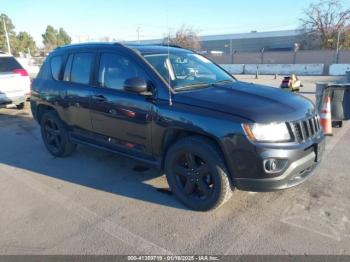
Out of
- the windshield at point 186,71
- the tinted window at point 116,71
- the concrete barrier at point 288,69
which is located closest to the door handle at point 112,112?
the tinted window at point 116,71

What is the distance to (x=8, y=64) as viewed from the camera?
393 inches

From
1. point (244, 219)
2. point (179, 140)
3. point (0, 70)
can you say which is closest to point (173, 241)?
point (244, 219)

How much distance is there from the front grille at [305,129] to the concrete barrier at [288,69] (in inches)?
1121

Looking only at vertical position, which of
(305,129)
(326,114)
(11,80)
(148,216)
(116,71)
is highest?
(116,71)

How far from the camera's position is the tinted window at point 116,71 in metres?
4.16

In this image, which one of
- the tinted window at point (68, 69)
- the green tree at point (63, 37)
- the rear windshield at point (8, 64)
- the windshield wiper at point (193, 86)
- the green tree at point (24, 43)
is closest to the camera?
the windshield wiper at point (193, 86)

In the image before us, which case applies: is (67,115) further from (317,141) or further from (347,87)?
(347,87)

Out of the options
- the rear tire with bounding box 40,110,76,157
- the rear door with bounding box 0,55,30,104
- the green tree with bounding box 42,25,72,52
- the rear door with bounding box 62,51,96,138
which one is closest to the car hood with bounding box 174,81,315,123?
the rear door with bounding box 62,51,96,138

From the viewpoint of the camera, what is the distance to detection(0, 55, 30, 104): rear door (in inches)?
374

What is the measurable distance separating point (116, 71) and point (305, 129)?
2.50 m

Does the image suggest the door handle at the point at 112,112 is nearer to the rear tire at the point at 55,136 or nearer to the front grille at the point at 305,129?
the rear tire at the point at 55,136

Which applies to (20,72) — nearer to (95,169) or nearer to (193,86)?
(95,169)

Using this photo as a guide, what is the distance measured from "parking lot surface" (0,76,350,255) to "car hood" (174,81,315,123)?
1107mm

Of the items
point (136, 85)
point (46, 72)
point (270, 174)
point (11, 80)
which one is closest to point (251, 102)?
point (270, 174)
